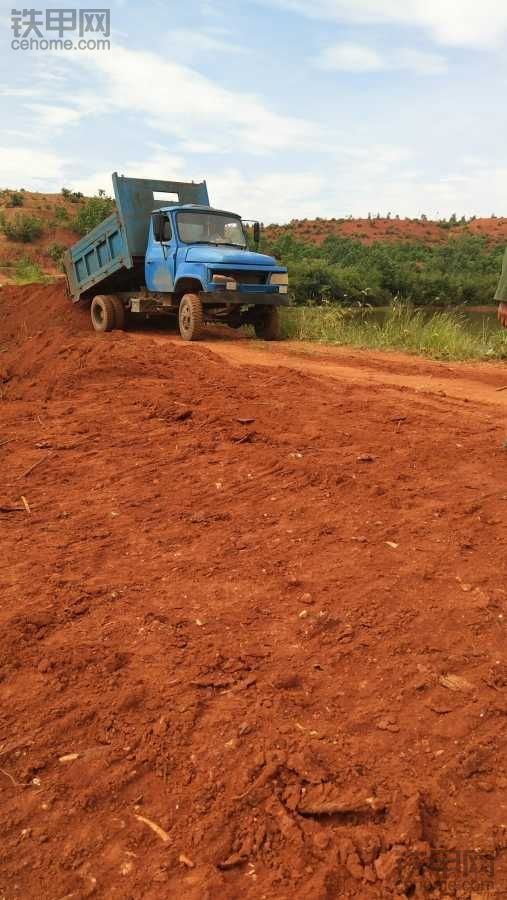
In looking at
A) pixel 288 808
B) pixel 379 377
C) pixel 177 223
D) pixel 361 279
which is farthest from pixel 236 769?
pixel 361 279

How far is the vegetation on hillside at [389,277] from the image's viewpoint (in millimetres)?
26219

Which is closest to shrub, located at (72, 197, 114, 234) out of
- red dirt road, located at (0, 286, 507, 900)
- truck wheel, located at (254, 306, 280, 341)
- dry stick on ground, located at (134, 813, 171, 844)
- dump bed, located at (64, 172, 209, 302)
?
dump bed, located at (64, 172, 209, 302)

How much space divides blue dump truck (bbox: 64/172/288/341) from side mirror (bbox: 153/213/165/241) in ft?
0.06

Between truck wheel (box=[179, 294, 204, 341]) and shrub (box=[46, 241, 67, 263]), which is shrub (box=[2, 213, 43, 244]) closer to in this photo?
shrub (box=[46, 241, 67, 263])

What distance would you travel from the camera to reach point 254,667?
250cm

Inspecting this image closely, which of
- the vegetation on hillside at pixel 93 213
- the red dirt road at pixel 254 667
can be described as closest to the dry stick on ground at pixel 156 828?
the red dirt road at pixel 254 667

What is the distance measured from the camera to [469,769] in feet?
6.68

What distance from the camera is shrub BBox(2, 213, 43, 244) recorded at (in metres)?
43.3

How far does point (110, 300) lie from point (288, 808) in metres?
13.2

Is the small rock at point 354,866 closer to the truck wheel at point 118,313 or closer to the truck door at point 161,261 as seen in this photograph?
the truck door at point 161,261

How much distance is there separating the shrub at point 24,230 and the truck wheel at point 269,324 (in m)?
35.2

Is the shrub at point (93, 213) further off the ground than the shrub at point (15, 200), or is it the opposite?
the shrub at point (15, 200)

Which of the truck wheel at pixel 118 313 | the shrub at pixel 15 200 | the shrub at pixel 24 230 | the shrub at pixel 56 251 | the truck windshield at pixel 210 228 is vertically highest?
the shrub at pixel 15 200

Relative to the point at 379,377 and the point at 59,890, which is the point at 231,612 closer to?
the point at 59,890
